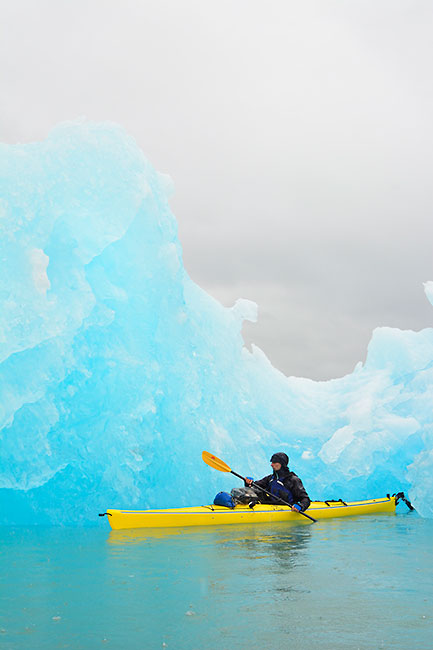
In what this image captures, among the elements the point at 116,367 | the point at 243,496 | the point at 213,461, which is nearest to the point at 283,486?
the point at 243,496

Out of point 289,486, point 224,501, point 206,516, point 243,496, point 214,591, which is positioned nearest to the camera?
point 214,591

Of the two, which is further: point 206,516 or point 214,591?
point 206,516

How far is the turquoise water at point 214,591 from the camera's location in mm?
4370

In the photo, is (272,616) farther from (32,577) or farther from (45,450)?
(45,450)

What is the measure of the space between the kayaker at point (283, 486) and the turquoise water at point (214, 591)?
1.62 meters

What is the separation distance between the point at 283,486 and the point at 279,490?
10 centimetres

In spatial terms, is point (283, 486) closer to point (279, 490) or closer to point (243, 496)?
point (279, 490)

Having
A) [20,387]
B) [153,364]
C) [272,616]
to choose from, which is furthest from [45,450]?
[272,616]

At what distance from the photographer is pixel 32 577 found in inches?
252

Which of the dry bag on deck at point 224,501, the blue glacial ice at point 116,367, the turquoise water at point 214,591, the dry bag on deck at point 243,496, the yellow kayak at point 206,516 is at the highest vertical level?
the blue glacial ice at point 116,367

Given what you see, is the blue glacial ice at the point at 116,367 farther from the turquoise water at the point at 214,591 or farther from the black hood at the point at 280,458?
the turquoise water at the point at 214,591

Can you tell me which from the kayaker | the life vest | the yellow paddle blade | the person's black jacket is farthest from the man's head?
the yellow paddle blade

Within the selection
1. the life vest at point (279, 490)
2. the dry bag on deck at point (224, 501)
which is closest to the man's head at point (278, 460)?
the life vest at point (279, 490)

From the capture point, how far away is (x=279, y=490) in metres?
11.6
